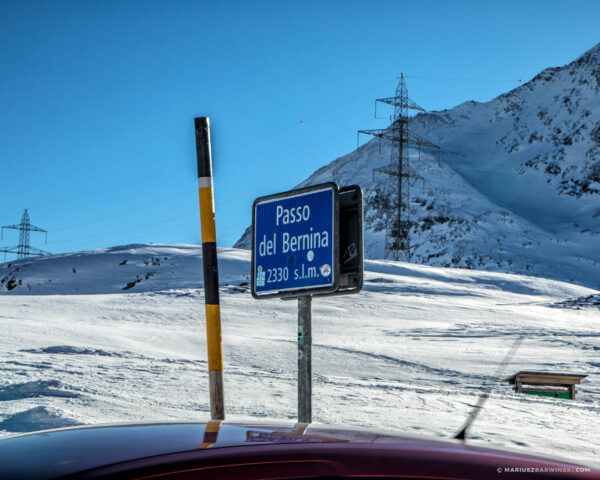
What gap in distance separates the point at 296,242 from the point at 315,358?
8929mm

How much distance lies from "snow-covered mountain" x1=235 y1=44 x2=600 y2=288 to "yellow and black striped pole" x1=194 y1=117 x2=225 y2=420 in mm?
81920

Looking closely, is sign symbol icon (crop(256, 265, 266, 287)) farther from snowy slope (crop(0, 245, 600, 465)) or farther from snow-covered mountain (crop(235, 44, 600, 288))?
snow-covered mountain (crop(235, 44, 600, 288))

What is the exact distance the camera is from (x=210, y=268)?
409 centimetres

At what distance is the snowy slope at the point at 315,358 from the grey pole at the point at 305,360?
4.04 ft

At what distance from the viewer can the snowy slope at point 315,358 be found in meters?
6.74

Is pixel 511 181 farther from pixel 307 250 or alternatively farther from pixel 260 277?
pixel 307 250

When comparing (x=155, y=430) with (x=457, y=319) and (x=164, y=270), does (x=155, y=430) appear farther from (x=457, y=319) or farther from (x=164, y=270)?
(x=164, y=270)

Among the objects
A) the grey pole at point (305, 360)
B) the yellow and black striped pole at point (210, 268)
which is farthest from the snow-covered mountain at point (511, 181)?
the grey pole at point (305, 360)

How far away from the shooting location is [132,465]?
135 cm

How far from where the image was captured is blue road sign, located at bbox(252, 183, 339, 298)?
3543 millimetres

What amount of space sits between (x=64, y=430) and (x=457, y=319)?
21.1m

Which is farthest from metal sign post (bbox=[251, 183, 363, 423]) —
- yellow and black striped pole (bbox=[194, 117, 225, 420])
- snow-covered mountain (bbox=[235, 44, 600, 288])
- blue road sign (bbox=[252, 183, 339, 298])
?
snow-covered mountain (bbox=[235, 44, 600, 288])

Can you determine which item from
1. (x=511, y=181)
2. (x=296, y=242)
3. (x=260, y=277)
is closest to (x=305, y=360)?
(x=260, y=277)

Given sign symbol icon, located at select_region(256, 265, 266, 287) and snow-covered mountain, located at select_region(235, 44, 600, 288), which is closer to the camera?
sign symbol icon, located at select_region(256, 265, 266, 287)
